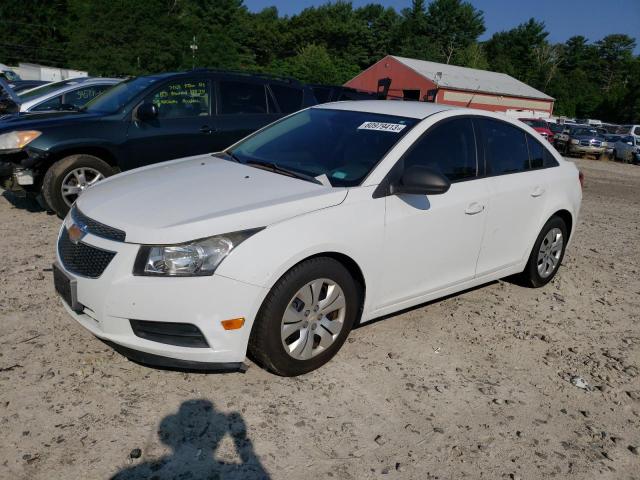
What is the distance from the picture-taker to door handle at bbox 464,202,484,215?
4055 millimetres

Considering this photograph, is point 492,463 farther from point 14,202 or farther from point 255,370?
point 14,202

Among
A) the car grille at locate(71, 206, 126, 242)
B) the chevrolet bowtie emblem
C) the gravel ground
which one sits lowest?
the gravel ground

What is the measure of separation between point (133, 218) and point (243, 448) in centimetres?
136

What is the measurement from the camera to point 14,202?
289 inches

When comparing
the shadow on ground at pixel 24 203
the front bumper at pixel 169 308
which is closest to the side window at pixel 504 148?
the front bumper at pixel 169 308

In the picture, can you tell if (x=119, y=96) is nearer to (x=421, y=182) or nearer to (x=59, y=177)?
(x=59, y=177)

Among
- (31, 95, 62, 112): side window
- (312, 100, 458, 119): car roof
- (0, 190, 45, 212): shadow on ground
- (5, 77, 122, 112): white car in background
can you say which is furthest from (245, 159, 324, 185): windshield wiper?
(31, 95, 62, 112): side window

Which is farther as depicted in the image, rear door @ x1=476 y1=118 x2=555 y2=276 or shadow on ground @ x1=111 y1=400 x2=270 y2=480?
rear door @ x1=476 y1=118 x2=555 y2=276

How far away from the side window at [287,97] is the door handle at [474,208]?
424 cm

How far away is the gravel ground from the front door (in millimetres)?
477

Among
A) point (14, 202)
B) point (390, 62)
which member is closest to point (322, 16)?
point (390, 62)

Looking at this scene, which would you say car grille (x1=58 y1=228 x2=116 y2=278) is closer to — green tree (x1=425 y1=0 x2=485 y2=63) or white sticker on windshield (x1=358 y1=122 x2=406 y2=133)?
white sticker on windshield (x1=358 y1=122 x2=406 y2=133)

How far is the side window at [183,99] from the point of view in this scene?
678 cm

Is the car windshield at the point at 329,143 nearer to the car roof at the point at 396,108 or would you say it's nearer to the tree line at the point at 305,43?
the car roof at the point at 396,108
